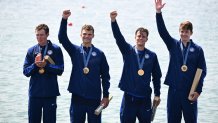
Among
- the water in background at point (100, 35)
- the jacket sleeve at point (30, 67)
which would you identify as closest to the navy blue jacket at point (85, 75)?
the jacket sleeve at point (30, 67)

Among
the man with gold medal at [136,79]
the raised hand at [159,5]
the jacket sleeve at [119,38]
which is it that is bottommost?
the man with gold medal at [136,79]

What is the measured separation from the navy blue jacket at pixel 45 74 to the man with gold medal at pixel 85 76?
22cm

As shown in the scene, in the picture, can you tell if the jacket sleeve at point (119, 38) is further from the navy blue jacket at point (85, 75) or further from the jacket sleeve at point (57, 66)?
the jacket sleeve at point (57, 66)

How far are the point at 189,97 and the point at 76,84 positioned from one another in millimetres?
1810

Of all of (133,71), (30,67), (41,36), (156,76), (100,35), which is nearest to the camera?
(30,67)

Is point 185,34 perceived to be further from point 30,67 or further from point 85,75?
point 30,67

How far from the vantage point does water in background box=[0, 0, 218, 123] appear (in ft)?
48.9

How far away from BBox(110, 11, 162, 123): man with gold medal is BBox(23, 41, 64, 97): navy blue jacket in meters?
1.01

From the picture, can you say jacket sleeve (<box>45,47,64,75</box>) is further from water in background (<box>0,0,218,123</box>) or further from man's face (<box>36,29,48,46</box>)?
water in background (<box>0,0,218,123</box>)

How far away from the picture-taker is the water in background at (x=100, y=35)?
587 inches

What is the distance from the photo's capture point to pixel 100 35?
26891mm

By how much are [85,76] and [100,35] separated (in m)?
16.5

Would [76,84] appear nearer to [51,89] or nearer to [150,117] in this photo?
[51,89]

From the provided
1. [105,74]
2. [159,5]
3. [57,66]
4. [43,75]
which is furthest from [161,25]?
[43,75]
